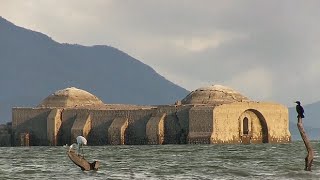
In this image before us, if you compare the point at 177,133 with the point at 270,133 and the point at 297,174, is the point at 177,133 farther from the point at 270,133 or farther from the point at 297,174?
the point at 297,174

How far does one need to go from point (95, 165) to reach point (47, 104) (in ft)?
193

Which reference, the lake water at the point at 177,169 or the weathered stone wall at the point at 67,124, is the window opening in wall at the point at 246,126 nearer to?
the weathered stone wall at the point at 67,124

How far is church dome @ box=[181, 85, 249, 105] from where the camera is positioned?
3883 inches

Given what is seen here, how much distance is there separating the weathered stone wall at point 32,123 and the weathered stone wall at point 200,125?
57.3 feet

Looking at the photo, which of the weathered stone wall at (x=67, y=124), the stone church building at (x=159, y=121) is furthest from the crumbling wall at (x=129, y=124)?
the weathered stone wall at (x=67, y=124)

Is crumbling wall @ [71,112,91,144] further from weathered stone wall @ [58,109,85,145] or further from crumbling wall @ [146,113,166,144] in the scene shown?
crumbling wall @ [146,113,166,144]

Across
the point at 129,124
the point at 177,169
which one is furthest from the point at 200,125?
the point at 177,169

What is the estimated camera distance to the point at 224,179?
3944 centimetres

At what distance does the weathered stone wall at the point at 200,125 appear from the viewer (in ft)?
296

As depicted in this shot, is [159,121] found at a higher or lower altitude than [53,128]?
higher

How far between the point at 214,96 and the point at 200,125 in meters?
9.33

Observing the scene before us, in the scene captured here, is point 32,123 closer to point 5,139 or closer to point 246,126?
point 5,139

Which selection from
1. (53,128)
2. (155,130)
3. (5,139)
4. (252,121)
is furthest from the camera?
(5,139)

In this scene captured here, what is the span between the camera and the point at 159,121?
9212 cm
